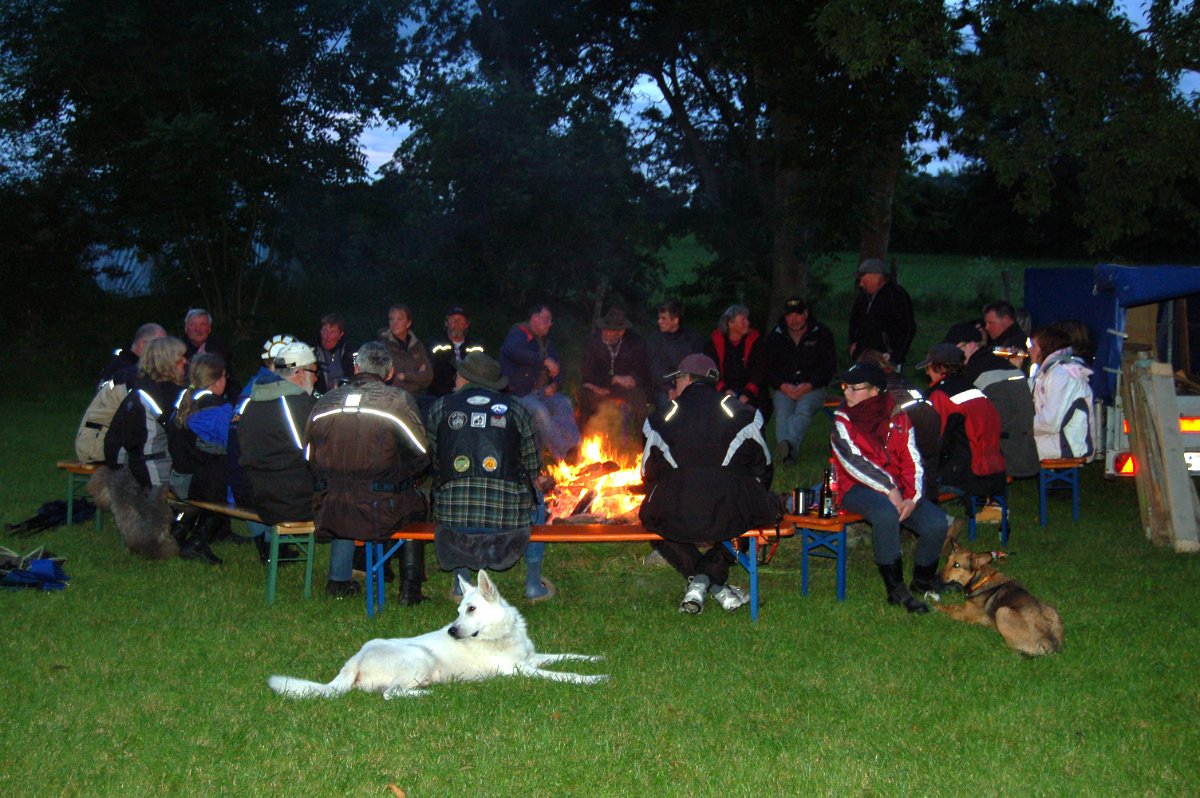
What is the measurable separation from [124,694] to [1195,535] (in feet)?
24.5

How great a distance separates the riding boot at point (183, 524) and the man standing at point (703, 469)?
380cm

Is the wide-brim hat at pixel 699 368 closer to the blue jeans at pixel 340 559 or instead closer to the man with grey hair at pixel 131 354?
the blue jeans at pixel 340 559

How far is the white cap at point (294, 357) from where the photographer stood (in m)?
7.93

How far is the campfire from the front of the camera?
893 centimetres

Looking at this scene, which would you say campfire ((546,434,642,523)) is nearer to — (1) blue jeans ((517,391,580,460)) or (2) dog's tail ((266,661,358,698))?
(1) blue jeans ((517,391,580,460))

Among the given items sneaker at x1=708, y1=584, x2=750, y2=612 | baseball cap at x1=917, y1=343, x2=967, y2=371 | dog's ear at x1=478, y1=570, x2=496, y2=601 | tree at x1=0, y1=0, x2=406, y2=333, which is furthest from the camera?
tree at x1=0, y1=0, x2=406, y2=333

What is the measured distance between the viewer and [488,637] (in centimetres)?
590

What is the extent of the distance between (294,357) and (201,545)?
6.27 feet

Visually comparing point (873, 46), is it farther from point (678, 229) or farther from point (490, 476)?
point (678, 229)

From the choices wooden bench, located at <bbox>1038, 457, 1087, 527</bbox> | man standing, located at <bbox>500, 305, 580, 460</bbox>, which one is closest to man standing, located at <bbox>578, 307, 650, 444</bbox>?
man standing, located at <bbox>500, 305, 580, 460</bbox>

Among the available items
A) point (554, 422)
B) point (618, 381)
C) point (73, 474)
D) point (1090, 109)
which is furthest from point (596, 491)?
point (1090, 109)

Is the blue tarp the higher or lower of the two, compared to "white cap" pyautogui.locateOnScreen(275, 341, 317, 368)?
higher

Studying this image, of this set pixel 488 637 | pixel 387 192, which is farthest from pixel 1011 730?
pixel 387 192

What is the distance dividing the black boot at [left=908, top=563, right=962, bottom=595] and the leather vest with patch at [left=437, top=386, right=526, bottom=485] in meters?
2.66
